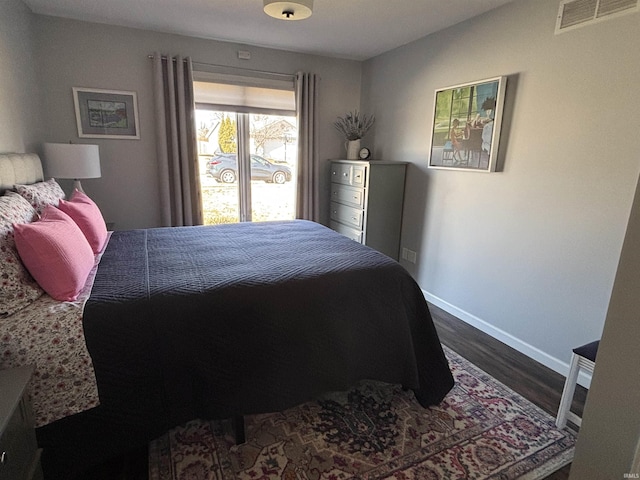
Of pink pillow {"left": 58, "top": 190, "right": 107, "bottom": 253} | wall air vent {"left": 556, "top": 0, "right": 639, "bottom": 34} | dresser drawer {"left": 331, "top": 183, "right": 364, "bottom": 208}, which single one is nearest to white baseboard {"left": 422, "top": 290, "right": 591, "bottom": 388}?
dresser drawer {"left": 331, "top": 183, "right": 364, "bottom": 208}

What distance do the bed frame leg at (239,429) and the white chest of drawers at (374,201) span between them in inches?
86.5

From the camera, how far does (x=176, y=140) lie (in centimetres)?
338

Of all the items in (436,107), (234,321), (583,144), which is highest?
(436,107)

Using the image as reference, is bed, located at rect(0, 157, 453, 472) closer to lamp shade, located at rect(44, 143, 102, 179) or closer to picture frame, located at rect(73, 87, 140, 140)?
lamp shade, located at rect(44, 143, 102, 179)

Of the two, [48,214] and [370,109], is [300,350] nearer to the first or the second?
[48,214]

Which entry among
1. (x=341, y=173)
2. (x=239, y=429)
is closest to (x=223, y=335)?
(x=239, y=429)

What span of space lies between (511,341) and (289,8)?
108 inches

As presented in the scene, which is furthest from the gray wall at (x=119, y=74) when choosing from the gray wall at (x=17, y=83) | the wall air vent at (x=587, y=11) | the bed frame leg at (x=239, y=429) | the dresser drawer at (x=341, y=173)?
the bed frame leg at (x=239, y=429)

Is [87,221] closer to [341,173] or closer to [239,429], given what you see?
[239,429]

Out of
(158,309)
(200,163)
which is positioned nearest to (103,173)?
(200,163)

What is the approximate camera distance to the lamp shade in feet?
8.89

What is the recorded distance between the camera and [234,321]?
1.55 metres

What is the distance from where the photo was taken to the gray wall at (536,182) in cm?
199

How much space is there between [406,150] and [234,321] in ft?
8.77
